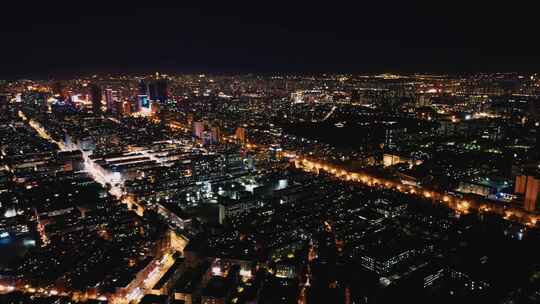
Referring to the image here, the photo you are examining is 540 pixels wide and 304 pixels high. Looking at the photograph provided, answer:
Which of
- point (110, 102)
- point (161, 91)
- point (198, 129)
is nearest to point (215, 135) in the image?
point (198, 129)

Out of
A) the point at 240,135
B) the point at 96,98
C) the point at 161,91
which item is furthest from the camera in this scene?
the point at 161,91

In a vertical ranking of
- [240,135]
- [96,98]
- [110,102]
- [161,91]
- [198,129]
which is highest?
[161,91]

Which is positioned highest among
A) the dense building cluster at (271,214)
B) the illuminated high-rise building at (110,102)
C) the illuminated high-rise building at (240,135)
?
the illuminated high-rise building at (110,102)

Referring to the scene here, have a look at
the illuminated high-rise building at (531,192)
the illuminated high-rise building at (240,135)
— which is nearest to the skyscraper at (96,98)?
the illuminated high-rise building at (240,135)

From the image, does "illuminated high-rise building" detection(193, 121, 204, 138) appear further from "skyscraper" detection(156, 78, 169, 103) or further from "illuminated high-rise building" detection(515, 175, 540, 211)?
"illuminated high-rise building" detection(515, 175, 540, 211)

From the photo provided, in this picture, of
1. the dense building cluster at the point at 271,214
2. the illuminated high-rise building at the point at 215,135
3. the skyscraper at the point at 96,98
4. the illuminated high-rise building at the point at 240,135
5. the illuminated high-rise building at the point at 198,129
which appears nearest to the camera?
the dense building cluster at the point at 271,214

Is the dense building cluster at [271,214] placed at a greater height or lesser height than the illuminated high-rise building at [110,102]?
lesser

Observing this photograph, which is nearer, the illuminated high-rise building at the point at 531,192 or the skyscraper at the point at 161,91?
the illuminated high-rise building at the point at 531,192

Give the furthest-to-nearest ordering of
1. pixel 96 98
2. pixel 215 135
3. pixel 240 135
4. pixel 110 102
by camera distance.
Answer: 1. pixel 110 102
2. pixel 96 98
3. pixel 240 135
4. pixel 215 135

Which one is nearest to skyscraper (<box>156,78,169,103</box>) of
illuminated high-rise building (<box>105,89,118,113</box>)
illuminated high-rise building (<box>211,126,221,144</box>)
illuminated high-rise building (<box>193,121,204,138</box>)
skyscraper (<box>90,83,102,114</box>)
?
illuminated high-rise building (<box>105,89,118,113</box>)

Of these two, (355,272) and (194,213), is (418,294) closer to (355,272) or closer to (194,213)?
(355,272)

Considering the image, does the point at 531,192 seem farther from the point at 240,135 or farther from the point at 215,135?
the point at 215,135

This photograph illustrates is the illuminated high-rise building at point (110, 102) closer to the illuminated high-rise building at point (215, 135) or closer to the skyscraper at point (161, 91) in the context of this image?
the skyscraper at point (161, 91)
